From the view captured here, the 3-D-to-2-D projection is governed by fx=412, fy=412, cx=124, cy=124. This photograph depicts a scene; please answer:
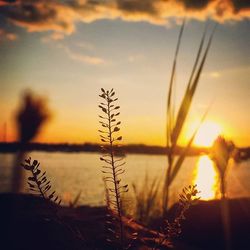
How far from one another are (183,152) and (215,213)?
120cm

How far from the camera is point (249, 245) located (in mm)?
4680

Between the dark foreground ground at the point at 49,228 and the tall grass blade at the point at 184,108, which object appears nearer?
the dark foreground ground at the point at 49,228

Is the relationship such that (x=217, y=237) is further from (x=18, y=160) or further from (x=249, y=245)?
(x=18, y=160)

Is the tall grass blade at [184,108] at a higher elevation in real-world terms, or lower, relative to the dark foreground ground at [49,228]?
higher

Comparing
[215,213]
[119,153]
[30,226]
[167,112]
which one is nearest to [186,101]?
[167,112]

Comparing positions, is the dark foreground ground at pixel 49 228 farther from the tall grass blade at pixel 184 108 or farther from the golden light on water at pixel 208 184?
the tall grass blade at pixel 184 108

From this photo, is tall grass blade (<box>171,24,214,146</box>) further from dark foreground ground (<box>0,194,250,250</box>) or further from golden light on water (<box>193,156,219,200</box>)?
dark foreground ground (<box>0,194,250,250</box>)

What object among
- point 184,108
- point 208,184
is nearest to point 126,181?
point 208,184

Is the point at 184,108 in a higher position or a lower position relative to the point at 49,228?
higher

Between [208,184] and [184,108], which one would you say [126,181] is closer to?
[208,184]

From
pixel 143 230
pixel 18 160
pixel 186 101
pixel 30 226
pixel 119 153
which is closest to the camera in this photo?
pixel 119 153

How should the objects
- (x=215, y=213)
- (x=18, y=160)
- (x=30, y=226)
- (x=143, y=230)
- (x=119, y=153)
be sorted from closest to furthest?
(x=119, y=153), (x=18, y=160), (x=30, y=226), (x=143, y=230), (x=215, y=213)

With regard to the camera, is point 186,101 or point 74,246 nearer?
point 74,246

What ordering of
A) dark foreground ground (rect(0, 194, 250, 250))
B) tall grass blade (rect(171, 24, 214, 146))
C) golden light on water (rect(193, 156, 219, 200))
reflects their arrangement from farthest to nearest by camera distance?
1. golden light on water (rect(193, 156, 219, 200))
2. tall grass blade (rect(171, 24, 214, 146))
3. dark foreground ground (rect(0, 194, 250, 250))
